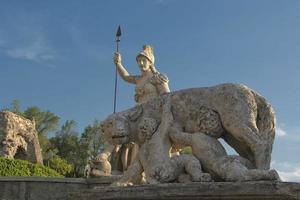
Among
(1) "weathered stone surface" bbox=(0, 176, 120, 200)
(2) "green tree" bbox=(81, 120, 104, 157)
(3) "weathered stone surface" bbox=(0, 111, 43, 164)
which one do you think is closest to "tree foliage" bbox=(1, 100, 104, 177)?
(2) "green tree" bbox=(81, 120, 104, 157)

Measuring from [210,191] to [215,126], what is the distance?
96 centimetres

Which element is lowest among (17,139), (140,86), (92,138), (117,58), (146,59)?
(140,86)

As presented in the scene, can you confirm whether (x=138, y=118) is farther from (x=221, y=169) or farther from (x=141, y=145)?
(x=221, y=169)

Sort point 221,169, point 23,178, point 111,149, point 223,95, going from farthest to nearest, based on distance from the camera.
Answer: point 111,149
point 23,178
point 223,95
point 221,169

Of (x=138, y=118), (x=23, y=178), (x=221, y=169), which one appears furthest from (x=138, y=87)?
(x=221, y=169)

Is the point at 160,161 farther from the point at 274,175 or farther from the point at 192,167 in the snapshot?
the point at 274,175

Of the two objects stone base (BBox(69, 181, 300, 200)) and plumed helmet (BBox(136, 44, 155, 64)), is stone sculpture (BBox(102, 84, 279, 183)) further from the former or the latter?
plumed helmet (BBox(136, 44, 155, 64))

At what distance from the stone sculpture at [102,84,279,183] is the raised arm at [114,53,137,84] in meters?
8.56

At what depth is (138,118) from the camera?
624 centimetres

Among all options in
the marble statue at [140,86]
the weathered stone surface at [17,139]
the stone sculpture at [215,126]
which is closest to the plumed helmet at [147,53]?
the marble statue at [140,86]

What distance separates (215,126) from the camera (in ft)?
19.0

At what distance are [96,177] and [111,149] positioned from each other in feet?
3.38

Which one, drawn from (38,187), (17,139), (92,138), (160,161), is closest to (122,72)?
(38,187)

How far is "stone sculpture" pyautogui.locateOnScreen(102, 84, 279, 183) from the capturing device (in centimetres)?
559
